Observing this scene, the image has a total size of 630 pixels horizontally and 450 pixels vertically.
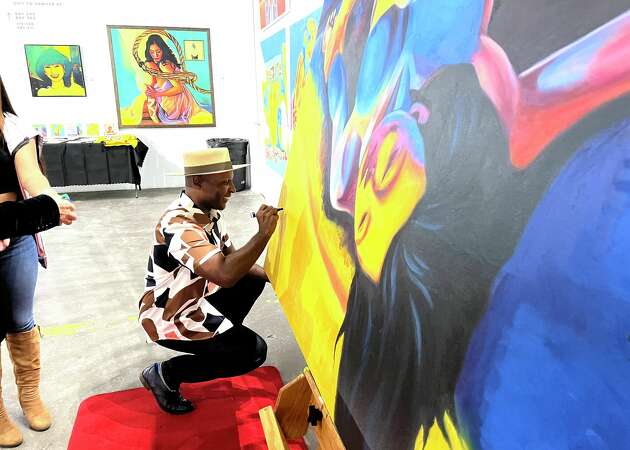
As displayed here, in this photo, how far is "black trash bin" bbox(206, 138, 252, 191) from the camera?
5.65m

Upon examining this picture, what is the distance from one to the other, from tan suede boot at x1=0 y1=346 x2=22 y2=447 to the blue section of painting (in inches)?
68.0

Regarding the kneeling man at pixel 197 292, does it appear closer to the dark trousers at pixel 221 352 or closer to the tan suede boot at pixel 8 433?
the dark trousers at pixel 221 352

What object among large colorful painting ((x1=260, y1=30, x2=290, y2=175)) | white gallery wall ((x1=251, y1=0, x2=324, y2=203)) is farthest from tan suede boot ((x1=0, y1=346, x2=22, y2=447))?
large colorful painting ((x1=260, y1=30, x2=290, y2=175))

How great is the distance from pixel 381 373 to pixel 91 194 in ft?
19.4

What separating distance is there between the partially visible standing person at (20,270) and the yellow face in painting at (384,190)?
942 millimetres

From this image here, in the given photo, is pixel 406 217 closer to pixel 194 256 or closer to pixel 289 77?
pixel 194 256

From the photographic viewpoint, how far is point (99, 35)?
5.44m

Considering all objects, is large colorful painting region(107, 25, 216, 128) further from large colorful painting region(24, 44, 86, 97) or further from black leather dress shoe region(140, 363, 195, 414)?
black leather dress shoe region(140, 363, 195, 414)

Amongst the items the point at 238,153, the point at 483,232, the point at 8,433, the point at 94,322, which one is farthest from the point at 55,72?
the point at 483,232

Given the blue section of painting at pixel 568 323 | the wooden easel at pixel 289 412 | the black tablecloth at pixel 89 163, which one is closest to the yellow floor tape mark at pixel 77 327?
the wooden easel at pixel 289 412

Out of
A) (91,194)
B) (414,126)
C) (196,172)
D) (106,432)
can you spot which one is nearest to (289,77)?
(196,172)

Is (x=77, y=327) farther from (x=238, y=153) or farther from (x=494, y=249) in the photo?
(x=238, y=153)

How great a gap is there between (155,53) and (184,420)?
5008 mm

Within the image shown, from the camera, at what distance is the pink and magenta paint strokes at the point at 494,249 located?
0.39 meters
